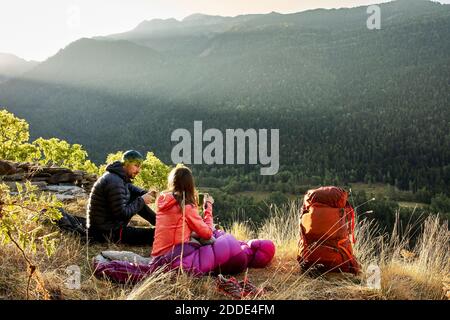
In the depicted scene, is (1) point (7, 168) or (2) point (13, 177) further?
(1) point (7, 168)

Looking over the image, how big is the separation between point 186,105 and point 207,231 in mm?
130264

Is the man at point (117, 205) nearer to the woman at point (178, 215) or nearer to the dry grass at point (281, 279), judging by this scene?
the dry grass at point (281, 279)

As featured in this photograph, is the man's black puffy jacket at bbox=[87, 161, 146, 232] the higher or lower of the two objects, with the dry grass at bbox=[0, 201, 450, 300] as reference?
higher

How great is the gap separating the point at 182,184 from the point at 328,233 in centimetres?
149

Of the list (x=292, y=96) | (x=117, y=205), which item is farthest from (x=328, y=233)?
(x=292, y=96)

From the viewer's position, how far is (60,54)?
7579 inches

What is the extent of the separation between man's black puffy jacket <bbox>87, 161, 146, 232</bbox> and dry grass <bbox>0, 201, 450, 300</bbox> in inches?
10.8

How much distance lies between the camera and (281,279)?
13.9 feet

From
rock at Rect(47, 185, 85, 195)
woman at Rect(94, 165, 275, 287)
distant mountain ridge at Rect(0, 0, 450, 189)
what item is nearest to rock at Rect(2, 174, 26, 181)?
rock at Rect(47, 185, 85, 195)

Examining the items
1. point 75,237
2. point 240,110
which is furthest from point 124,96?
point 75,237

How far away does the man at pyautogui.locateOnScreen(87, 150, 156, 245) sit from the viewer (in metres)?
5.07

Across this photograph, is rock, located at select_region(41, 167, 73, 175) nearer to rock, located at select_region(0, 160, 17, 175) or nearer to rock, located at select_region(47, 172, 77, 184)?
rock, located at select_region(47, 172, 77, 184)

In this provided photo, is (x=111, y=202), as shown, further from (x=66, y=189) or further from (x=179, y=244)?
(x=66, y=189)

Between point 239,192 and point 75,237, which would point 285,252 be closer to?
point 75,237
